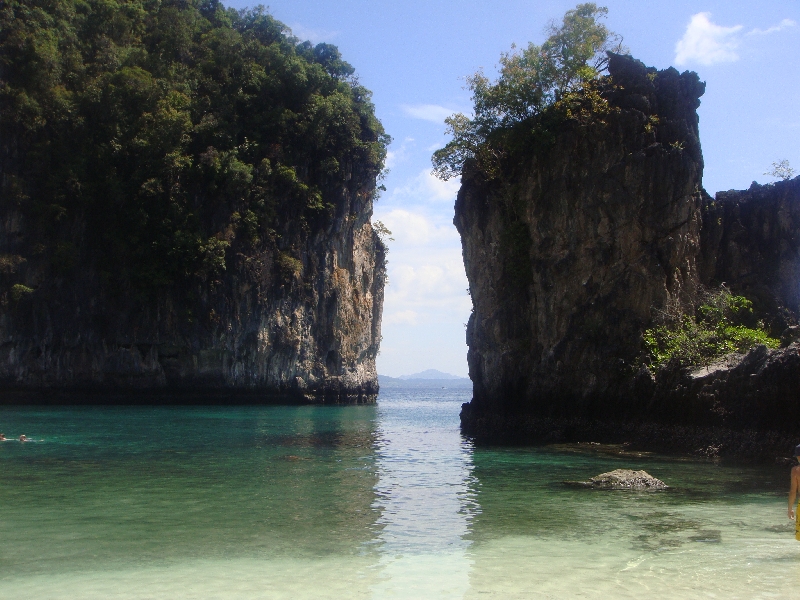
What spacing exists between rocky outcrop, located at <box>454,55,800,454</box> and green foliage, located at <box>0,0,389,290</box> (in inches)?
843

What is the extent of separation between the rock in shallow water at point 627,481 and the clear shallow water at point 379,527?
13.6 inches

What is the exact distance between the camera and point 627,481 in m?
12.2

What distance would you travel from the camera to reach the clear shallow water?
689 cm

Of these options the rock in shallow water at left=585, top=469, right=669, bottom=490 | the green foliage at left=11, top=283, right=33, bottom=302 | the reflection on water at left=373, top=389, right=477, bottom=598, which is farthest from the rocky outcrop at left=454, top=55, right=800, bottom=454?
the green foliage at left=11, top=283, right=33, bottom=302

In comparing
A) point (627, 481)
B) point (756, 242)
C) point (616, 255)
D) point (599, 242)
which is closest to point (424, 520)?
point (627, 481)

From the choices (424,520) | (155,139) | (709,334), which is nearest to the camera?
(424,520)

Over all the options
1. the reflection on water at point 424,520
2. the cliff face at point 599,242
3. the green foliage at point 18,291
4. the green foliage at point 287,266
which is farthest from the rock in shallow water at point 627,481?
the green foliage at point 18,291

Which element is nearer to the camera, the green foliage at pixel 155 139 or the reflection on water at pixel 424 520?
the reflection on water at pixel 424 520

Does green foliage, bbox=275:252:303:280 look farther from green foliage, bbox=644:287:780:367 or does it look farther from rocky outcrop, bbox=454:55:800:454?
green foliage, bbox=644:287:780:367

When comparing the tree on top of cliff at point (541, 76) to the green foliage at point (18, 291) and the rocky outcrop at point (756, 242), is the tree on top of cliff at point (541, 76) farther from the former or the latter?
the green foliage at point (18, 291)

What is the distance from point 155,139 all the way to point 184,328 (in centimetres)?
1035

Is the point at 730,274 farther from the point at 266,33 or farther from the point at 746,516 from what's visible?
the point at 266,33

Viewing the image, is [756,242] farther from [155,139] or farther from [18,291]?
[18,291]

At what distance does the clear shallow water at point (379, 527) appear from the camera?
689cm
